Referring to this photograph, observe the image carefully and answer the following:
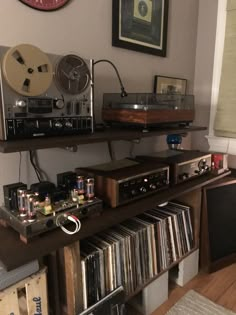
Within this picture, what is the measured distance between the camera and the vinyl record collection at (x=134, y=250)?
1.11 meters

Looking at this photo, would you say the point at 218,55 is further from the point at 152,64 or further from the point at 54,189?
the point at 54,189

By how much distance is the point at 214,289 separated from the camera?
5.01ft

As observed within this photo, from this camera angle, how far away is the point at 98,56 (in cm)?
142

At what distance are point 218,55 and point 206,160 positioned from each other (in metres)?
0.87

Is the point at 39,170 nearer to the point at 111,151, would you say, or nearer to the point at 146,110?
the point at 111,151

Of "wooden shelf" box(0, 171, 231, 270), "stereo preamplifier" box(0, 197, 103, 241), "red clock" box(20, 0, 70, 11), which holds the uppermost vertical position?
"red clock" box(20, 0, 70, 11)

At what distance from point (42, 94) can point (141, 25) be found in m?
0.95

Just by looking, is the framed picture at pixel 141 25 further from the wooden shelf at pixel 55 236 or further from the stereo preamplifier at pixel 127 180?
the wooden shelf at pixel 55 236

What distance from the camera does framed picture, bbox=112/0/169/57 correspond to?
4.81ft

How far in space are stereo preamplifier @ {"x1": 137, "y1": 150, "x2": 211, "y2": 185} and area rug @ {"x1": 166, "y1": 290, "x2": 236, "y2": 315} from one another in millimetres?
650

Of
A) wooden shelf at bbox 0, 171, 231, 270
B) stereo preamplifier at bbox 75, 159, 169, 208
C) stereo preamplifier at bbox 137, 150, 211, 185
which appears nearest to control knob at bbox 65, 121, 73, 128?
stereo preamplifier at bbox 75, 159, 169, 208

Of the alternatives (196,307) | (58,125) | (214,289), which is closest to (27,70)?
(58,125)

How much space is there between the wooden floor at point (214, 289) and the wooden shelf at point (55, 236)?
622mm

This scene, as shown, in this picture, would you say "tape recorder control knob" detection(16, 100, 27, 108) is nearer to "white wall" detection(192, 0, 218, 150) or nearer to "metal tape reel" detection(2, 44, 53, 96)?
"metal tape reel" detection(2, 44, 53, 96)
